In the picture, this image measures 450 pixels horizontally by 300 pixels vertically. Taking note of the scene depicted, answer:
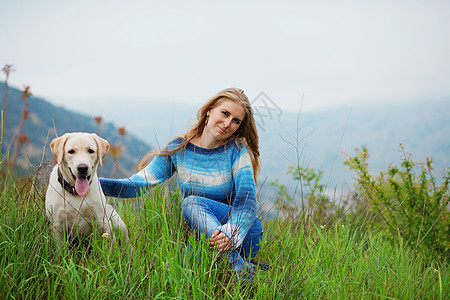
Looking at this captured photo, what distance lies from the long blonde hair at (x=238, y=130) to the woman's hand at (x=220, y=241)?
34.6 inches

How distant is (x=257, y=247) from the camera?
3.50 metres

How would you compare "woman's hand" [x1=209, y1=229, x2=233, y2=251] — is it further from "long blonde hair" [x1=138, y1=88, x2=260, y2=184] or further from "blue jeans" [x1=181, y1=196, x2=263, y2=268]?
"long blonde hair" [x1=138, y1=88, x2=260, y2=184]

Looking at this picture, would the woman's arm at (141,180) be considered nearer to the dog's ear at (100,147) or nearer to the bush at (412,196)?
the dog's ear at (100,147)

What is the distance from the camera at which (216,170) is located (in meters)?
3.47

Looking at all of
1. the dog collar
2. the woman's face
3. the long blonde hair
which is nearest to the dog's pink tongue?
the dog collar

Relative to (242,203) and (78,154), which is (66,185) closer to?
(78,154)

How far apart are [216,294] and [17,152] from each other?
225 centimetres

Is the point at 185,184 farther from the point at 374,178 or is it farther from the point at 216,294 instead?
the point at 374,178

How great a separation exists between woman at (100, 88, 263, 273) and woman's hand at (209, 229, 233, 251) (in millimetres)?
151

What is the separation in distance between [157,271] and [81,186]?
80 cm

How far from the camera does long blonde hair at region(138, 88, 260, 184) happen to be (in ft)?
11.6

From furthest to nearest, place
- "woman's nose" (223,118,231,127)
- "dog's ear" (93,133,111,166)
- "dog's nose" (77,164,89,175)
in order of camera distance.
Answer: "woman's nose" (223,118,231,127), "dog's ear" (93,133,111,166), "dog's nose" (77,164,89,175)

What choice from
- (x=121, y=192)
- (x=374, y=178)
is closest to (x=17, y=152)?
(x=121, y=192)

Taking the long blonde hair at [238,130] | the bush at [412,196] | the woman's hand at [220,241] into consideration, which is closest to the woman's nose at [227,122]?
the long blonde hair at [238,130]
